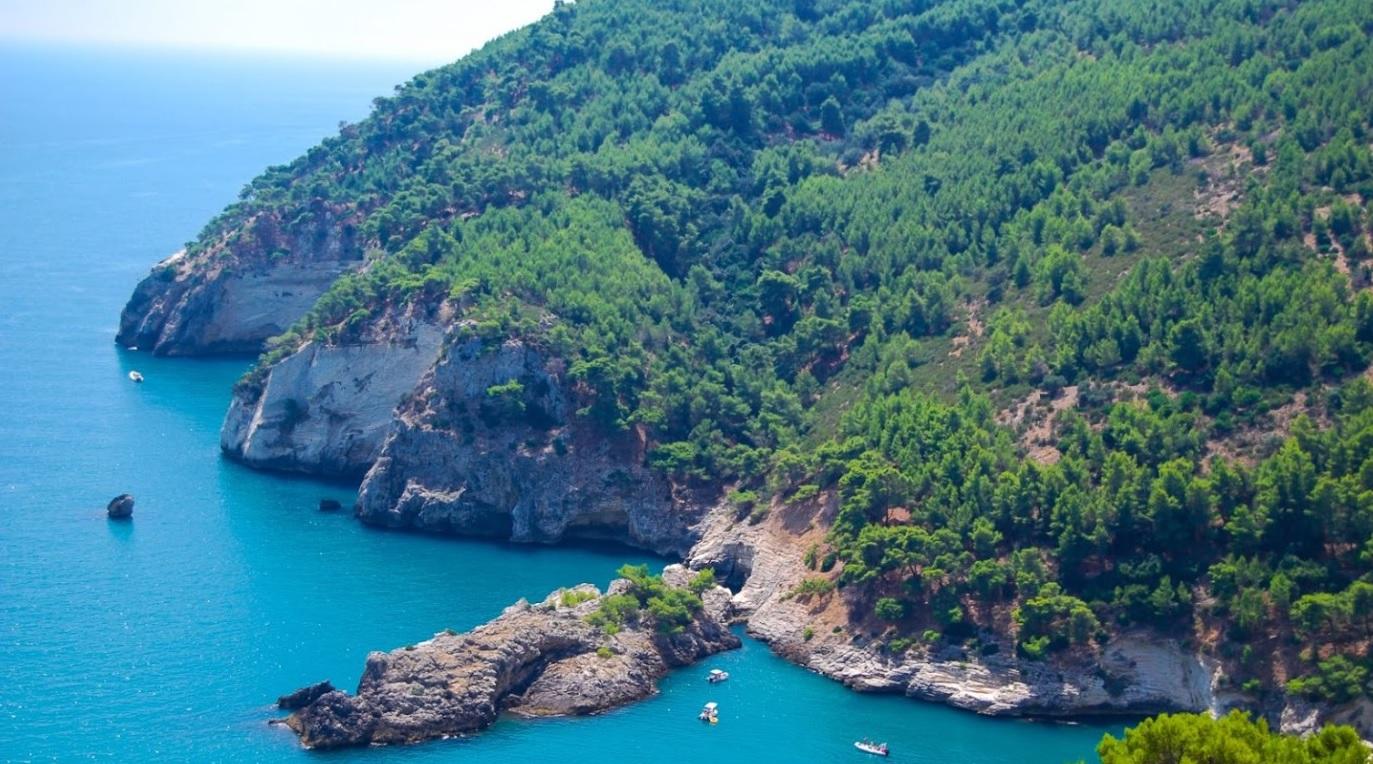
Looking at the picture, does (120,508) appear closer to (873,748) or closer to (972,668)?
(873,748)

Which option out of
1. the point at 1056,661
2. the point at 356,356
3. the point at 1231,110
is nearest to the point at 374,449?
the point at 356,356

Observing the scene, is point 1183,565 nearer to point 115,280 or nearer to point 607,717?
point 607,717

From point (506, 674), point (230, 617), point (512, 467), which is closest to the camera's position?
point (506, 674)

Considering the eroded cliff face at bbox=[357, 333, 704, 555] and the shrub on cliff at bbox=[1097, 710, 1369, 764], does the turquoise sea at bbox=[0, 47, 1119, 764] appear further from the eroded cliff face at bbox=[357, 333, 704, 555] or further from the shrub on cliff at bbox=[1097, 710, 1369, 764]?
the shrub on cliff at bbox=[1097, 710, 1369, 764]

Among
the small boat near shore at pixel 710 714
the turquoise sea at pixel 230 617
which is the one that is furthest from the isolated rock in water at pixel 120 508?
the small boat near shore at pixel 710 714

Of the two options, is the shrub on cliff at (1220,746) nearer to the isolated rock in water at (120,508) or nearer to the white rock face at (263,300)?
the isolated rock in water at (120,508)

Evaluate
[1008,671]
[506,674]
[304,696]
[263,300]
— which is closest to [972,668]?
[1008,671]

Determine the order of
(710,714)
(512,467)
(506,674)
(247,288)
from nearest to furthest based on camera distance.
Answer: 1. (710,714)
2. (506,674)
3. (512,467)
4. (247,288)
